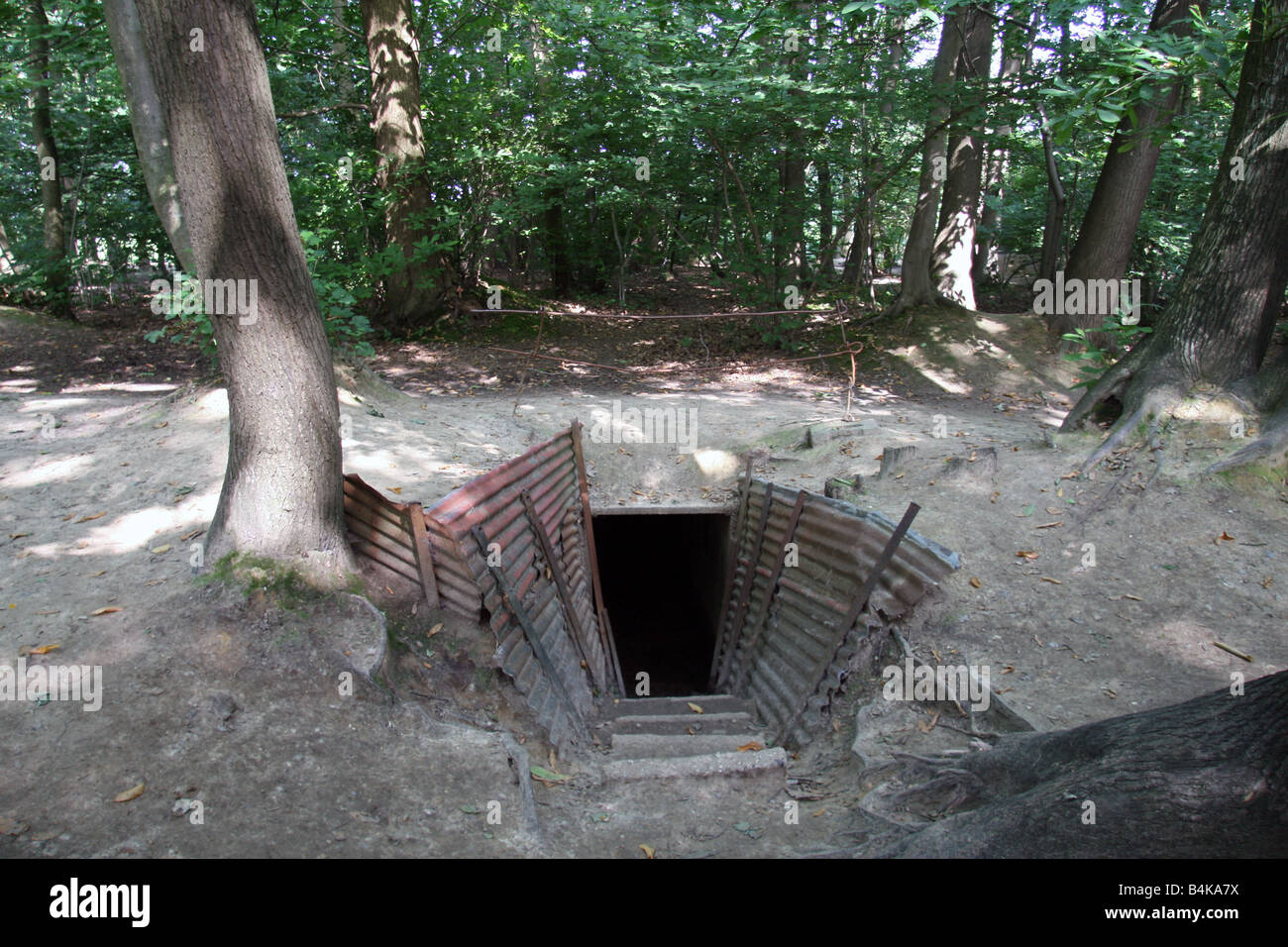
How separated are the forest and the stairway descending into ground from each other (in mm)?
42

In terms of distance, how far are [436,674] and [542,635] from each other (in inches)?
49.7

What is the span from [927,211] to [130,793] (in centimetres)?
1328

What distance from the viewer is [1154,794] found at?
2305 millimetres

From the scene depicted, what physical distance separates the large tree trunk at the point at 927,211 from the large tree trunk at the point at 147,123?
10443 mm

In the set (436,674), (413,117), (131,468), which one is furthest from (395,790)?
(413,117)

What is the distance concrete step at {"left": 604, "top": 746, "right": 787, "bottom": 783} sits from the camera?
445 centimetres

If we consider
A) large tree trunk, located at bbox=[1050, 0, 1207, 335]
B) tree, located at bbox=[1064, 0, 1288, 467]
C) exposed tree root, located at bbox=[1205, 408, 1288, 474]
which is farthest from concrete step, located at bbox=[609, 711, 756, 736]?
large tree trunk, located at bbox=[1050, 0, 1207, 335]

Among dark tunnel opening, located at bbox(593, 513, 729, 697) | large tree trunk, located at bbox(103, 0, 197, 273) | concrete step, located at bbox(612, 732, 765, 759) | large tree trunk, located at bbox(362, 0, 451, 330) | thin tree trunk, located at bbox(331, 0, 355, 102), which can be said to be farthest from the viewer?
thin tree trunk, located at bbox(331, 0, 355, 102)

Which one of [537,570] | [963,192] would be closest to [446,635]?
[537,570]

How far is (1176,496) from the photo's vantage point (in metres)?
5.93

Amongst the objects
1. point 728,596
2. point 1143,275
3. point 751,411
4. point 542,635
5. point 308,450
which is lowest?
point 728,596

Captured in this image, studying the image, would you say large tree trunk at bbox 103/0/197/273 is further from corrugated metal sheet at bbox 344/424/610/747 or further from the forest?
corrugated metal sheet at bbox 344/424/610/747

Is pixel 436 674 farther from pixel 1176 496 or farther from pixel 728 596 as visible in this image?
pixel 1176 496

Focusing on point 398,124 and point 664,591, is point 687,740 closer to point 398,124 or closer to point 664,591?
point 664,591
